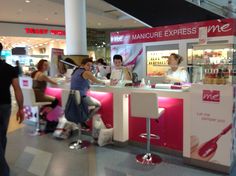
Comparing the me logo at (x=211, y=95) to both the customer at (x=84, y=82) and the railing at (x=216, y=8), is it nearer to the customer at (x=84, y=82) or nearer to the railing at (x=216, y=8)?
the customer at (x=84, y=82)

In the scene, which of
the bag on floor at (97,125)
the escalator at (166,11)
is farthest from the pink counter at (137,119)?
the escalator at (166,11)

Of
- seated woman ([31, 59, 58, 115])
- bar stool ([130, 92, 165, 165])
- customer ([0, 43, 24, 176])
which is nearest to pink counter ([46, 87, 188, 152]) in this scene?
bar stool ([130, 92, 165, 165])

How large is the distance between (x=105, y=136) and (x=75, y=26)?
304 centimetres

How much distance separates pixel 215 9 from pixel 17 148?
22.1ft

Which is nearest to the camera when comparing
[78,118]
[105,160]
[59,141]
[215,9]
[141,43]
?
[105,160]

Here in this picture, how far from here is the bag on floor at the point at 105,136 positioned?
423 centimetres

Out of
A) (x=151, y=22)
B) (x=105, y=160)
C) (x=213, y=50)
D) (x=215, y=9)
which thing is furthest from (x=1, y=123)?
(x=215, y=9)

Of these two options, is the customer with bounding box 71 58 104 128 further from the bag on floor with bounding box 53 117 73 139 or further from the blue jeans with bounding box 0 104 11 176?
the blue jeans with bounding box 0 104 11 176

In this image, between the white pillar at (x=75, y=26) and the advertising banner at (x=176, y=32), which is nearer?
the advertising banner at (x=176, y=32)

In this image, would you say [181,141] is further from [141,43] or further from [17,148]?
[141,43]

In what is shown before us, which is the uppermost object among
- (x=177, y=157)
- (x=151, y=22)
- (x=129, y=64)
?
(x=151, y=22)

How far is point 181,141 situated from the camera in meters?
3.75

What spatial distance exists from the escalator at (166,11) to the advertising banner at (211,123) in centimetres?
454

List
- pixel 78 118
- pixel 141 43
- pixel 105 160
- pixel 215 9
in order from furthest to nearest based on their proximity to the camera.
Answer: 1. pixel 215 9
2. pixel 141 43
3. pixel 78 118
4. pixel 105 160
